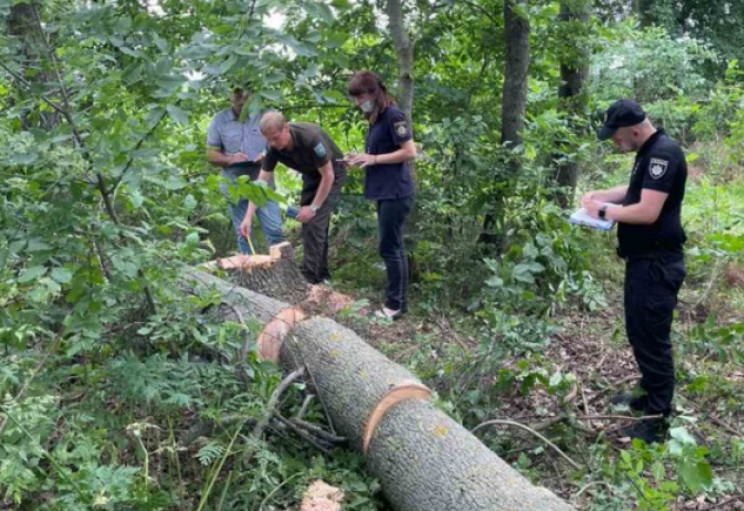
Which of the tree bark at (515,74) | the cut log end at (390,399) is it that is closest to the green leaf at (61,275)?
the cut log end at (390,399)

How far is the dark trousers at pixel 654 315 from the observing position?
11.8 feet

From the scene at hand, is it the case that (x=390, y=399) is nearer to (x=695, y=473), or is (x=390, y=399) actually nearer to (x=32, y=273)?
(x=695, y=473)

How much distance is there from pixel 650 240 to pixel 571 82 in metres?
3.60

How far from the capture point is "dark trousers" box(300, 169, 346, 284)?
224 inches

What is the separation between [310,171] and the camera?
5.57m

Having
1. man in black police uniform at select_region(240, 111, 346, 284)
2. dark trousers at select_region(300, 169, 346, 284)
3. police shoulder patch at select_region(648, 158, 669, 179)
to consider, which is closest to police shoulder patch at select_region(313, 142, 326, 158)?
man in black police uniform at select_region(240, 111, 346, 284)

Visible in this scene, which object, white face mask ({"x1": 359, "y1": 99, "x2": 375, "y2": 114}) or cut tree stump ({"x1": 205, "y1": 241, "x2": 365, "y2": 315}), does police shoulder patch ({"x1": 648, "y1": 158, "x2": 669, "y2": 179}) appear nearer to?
white face mask ({"x1": 359, "y1": 99, "x2": 375, "y2": 114})

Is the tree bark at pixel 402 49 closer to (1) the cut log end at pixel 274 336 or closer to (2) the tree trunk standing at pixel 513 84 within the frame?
(2) the tree trunk standing at pixel 513 84

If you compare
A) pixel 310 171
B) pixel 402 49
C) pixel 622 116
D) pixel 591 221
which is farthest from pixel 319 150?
pixel 622 116

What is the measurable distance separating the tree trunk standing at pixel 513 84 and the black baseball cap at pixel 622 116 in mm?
2141

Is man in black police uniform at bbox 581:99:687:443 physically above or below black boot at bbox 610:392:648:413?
above

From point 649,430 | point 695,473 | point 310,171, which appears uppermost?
point 310,171

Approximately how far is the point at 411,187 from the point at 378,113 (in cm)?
60

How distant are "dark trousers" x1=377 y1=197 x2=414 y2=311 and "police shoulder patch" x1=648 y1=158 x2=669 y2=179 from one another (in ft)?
6.55
